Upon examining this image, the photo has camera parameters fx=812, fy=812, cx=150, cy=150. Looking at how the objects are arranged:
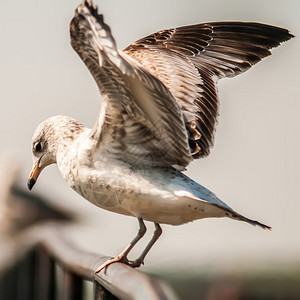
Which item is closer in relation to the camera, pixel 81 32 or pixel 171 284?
pixel 171 284

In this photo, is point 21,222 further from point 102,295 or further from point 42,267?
point 102,295

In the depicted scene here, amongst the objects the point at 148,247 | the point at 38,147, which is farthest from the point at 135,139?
the point at 38,147

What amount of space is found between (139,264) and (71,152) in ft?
1.70

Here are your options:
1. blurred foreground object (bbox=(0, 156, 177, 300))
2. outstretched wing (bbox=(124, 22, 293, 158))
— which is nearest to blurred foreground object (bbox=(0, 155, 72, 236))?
blurred foreground object (bbox=(0, 156, 177, 300))

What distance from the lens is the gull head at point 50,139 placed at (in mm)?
3318

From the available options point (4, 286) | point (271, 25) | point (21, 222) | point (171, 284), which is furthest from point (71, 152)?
point (21, 222)

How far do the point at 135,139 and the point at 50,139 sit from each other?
502mm

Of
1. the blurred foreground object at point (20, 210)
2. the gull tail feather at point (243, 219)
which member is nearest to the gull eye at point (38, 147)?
the gull tail feather at point (243, 219)

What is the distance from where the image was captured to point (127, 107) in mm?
2943

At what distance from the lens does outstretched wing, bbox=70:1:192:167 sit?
2619 millimetres

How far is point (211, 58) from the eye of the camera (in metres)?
3.71

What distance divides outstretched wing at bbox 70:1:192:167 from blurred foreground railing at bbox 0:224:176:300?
45 centimetres

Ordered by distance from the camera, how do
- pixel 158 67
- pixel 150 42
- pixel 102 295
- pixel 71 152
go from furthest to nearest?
pixel 150 42, pixel 158 67, pixel 71 152, pixel 102 295

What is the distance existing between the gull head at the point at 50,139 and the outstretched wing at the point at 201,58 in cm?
42
